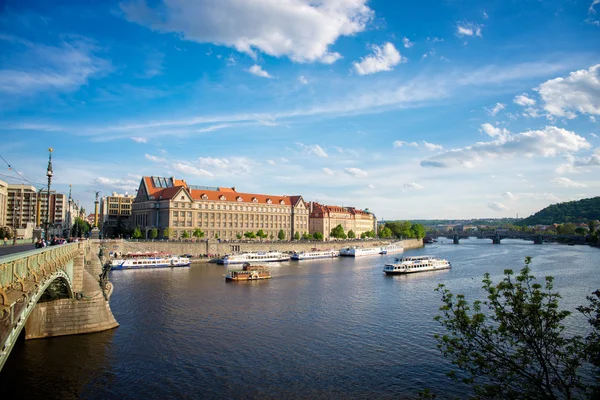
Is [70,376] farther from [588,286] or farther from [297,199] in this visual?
[297,199]

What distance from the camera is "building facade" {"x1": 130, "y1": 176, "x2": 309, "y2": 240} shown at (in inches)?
4584

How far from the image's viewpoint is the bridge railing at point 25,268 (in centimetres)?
1308

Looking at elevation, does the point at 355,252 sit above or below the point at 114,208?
below

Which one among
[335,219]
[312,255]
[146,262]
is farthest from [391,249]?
[146,262]

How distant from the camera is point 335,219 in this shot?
539 ft

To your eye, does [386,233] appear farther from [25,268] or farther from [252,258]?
[25,268]

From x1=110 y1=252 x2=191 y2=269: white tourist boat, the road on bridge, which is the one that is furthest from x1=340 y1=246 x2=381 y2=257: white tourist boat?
the road on bridge

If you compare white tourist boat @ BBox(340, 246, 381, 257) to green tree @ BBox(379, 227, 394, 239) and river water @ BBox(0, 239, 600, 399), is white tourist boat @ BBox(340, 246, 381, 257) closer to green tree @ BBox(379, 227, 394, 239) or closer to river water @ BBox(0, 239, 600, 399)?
green tree @ BBox(379, 227, 394, 239)

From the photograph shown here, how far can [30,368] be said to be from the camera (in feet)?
82.3

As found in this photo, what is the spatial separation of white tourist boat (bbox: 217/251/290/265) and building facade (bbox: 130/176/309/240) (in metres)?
25.8

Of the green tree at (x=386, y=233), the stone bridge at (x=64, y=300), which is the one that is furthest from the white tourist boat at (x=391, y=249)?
the stone bridge at (x=64, y=300)

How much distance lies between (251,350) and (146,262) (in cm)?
5636

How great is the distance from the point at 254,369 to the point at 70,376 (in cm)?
1029

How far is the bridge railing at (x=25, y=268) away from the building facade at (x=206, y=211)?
93.8 meters
